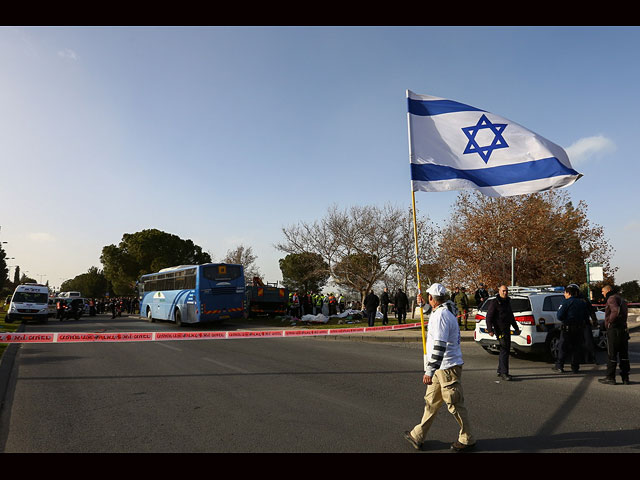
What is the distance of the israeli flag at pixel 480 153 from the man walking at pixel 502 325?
8.73 ft

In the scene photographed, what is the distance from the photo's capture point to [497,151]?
23.3 ft

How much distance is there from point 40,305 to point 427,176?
29.5 m

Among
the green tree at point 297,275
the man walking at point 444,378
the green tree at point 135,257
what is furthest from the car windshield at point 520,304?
the green tree at point 135,257

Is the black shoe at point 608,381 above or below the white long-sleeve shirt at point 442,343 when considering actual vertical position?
below

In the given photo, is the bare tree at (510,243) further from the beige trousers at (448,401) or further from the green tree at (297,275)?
the beige trousers at (448,401)

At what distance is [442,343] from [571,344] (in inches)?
256

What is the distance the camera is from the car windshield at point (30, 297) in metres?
A: 27.9

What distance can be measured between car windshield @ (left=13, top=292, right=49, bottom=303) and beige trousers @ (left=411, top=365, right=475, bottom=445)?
101 ft

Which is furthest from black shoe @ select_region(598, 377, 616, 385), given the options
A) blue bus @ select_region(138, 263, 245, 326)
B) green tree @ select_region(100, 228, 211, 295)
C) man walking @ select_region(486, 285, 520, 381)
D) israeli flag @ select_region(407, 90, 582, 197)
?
green tree @ select_region(100, 228, 211, 295)

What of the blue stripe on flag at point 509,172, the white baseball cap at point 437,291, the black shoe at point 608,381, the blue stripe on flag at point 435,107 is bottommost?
the black shoe at point 608,381

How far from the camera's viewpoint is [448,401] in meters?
4.42

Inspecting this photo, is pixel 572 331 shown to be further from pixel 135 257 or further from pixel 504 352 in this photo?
pixel 135 257
